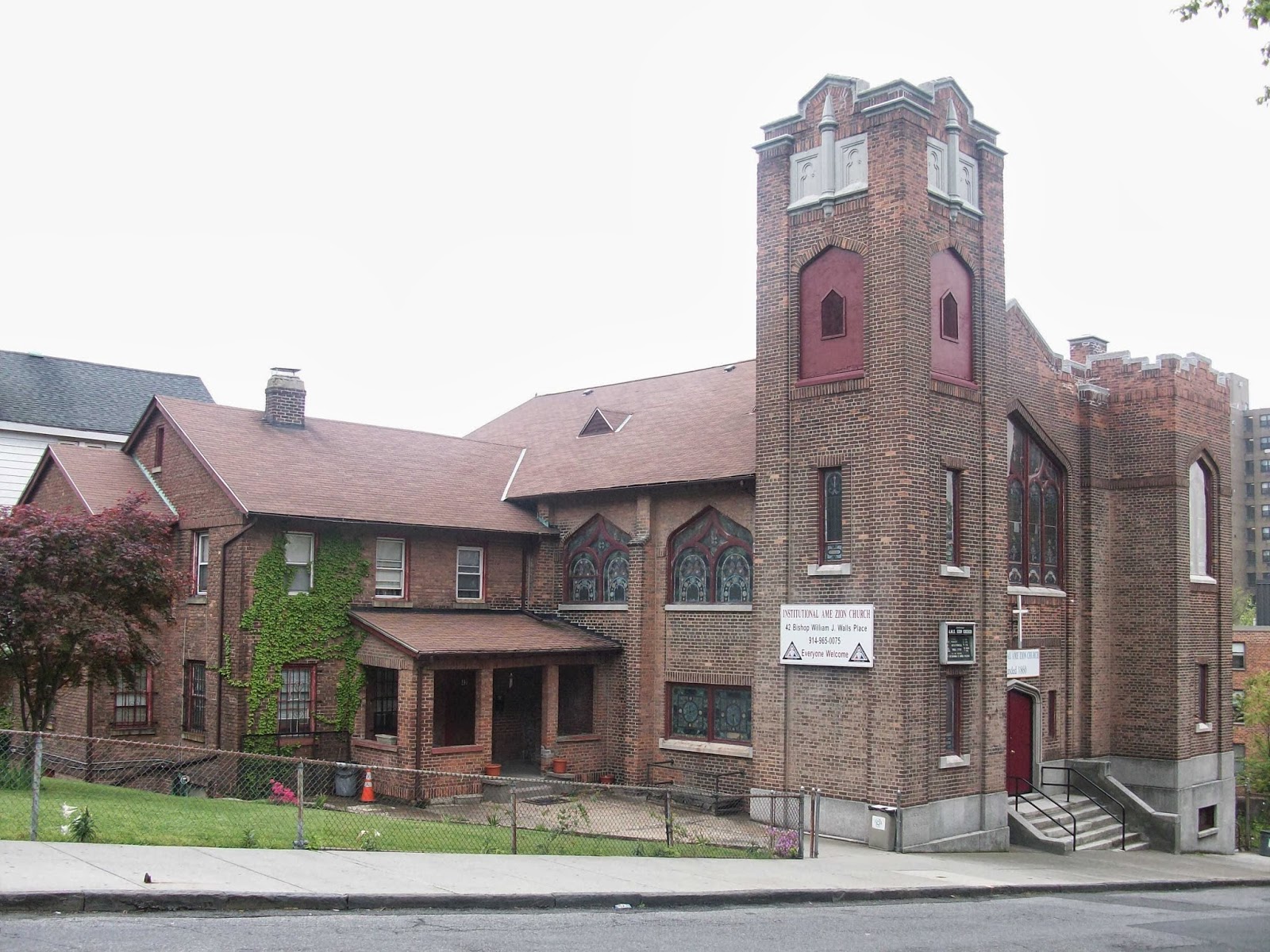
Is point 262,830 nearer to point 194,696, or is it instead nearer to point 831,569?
point 831,569

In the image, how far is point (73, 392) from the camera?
38.8 metres

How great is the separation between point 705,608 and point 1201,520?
1314 centimetres

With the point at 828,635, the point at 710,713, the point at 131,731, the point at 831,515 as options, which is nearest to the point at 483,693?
the point at 710,713

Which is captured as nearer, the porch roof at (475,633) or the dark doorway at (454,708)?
the porch roof at (475,633)

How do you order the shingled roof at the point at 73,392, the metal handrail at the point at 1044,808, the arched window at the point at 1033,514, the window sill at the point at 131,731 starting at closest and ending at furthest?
the metal handrail at the point at 1044,808 → the window sill at the point at 131,731 → the arched window at the point at 1033,514 → the shingled roof at the point at 73,392

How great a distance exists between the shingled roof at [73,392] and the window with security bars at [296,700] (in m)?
16.0

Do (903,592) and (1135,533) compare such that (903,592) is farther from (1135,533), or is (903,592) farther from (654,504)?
(1135,533)

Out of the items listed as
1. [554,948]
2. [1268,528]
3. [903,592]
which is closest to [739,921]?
[554,948]

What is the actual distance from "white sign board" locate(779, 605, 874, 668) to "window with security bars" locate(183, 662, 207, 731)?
12.2m

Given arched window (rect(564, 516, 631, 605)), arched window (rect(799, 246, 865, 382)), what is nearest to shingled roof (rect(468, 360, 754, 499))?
arched window (rect(564, 516, 631, 605))

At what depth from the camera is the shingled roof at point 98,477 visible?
2600 centimetres

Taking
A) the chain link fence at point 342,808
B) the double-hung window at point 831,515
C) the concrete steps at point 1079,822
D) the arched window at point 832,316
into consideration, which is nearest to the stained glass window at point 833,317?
the arched window at point 832,316

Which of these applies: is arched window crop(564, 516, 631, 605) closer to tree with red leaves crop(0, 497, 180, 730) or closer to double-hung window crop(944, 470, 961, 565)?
double-hung window crop(944, 470, 961, 565)

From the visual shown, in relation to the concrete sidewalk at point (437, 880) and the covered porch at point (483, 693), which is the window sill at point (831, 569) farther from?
the covered porch at point (483, 693)
